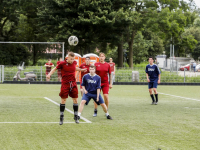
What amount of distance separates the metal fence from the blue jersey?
19842 millimetres

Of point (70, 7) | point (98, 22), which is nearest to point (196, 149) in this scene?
point (98, 22)

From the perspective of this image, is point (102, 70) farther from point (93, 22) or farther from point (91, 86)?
point (93, 22)

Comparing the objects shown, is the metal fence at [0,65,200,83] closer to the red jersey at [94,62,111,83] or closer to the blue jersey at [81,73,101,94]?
the red jersey at [94,62,111,83]

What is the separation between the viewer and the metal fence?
93.6ft

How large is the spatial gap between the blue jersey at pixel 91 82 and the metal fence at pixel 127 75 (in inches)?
781

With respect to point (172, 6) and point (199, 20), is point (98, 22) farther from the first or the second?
point (199, 20)

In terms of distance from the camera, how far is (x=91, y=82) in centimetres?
926

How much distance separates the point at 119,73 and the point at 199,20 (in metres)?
67.3

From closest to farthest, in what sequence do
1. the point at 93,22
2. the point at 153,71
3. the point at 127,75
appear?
the point at 153,71
the point at 127,75
the point at 93,22

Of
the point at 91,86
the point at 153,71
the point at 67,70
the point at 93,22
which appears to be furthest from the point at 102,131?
the point at 93,22

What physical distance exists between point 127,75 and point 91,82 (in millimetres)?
20706

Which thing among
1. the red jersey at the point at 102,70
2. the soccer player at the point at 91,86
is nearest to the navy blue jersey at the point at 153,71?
the red jersey at the point at 102,70

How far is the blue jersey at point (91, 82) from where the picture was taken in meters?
9.26

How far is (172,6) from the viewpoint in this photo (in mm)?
41469
